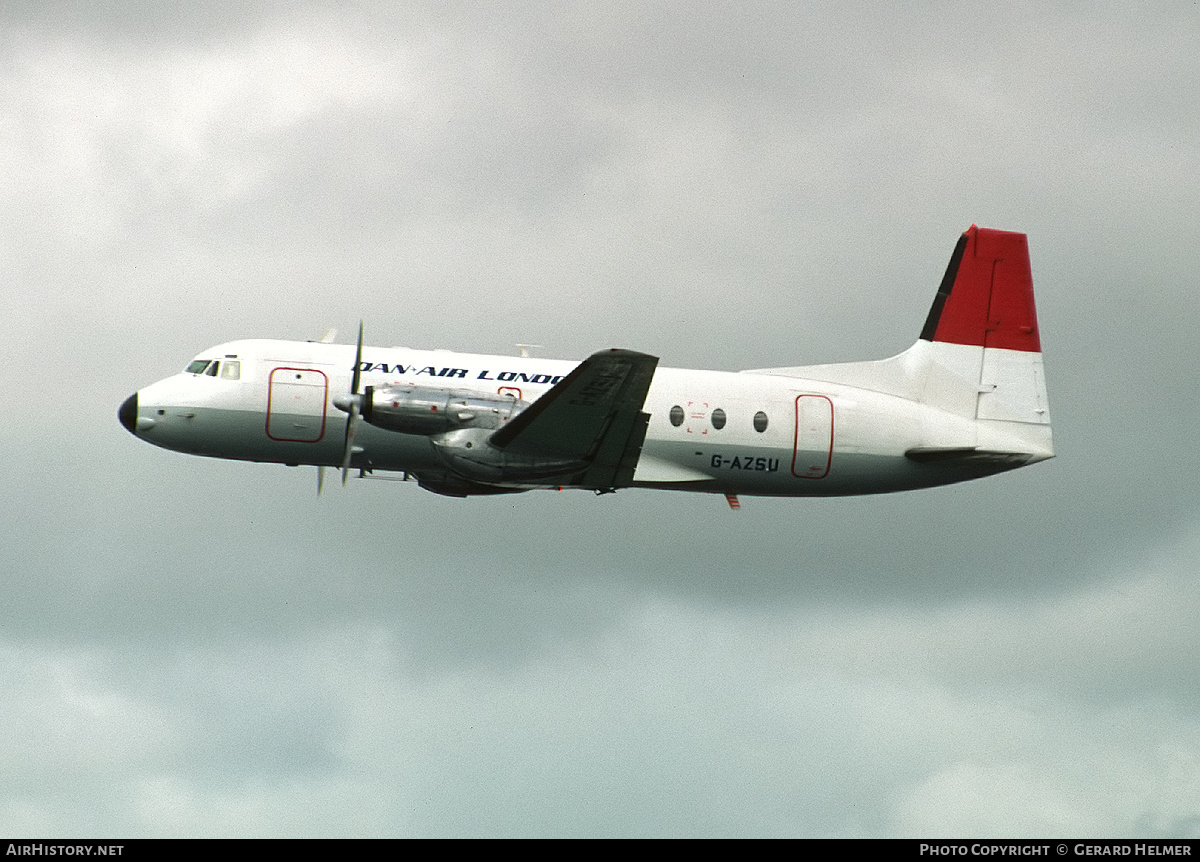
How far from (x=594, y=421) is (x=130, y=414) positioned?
30.7ft

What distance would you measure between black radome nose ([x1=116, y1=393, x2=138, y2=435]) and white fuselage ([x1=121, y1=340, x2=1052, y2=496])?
3 cm

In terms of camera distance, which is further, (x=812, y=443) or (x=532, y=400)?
(x=812, y=443)

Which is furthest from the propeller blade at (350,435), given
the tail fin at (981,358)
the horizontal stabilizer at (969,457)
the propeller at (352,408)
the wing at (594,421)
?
the horizontal stabilizer at (969,457)

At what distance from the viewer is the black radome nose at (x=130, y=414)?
1265 inches

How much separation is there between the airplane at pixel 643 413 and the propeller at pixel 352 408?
0.04m

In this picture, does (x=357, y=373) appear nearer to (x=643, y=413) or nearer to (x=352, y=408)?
(x=352, y=408)

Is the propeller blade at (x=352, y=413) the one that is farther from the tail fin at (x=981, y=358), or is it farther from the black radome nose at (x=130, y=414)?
the tail fin at (x=981, y=358)

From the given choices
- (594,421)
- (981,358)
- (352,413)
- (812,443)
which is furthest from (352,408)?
(981,358)

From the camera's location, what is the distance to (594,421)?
98.0ft

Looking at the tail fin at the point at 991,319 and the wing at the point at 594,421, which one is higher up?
the tail fin at the point at 991,319

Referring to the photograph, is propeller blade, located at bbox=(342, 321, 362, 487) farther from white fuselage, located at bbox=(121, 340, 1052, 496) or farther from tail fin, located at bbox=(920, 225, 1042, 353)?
tail fin, located at bbox=(920, 225, 1042, 353)

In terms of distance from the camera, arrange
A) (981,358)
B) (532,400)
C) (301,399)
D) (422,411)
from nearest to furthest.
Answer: (422,411)
(301,399)
(532,400)
(981,358)
